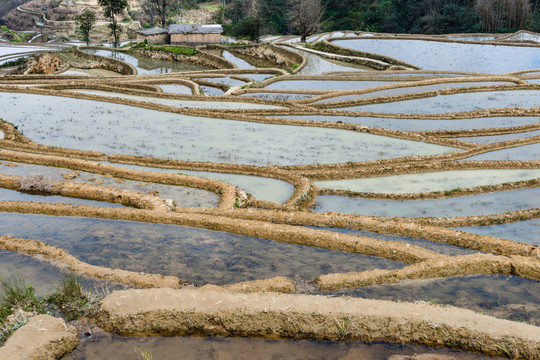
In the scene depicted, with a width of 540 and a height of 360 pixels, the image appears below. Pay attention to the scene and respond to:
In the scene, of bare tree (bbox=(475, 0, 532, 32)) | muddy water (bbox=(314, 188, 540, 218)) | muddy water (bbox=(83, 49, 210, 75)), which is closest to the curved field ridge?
muddy water (bbox=(314, 188, 540, 218))

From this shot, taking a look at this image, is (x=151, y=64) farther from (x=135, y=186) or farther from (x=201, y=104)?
(x=135, y=186)

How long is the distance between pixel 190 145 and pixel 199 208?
15.4 feet

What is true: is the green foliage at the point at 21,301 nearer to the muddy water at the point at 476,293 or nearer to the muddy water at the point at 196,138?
the muddy water at the point at 476,293

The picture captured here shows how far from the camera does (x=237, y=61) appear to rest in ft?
125

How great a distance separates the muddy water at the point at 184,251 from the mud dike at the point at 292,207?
0.13 ft

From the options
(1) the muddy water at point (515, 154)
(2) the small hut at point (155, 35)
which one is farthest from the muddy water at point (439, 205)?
(2) the small hut at point (155, 35)

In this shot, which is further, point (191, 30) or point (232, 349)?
point (191, 30)

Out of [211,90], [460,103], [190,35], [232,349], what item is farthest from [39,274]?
[190,35]

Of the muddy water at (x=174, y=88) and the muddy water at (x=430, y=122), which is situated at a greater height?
the muddy water at (x=174, y=88)

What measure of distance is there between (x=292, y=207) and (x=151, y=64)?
33075mm

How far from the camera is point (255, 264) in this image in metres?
6.59

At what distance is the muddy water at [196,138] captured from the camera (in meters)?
12.1

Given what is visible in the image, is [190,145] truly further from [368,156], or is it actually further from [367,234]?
[367,234]

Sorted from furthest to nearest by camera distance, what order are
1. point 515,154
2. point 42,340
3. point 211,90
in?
point 211,90
point 515,154
point 42,340
